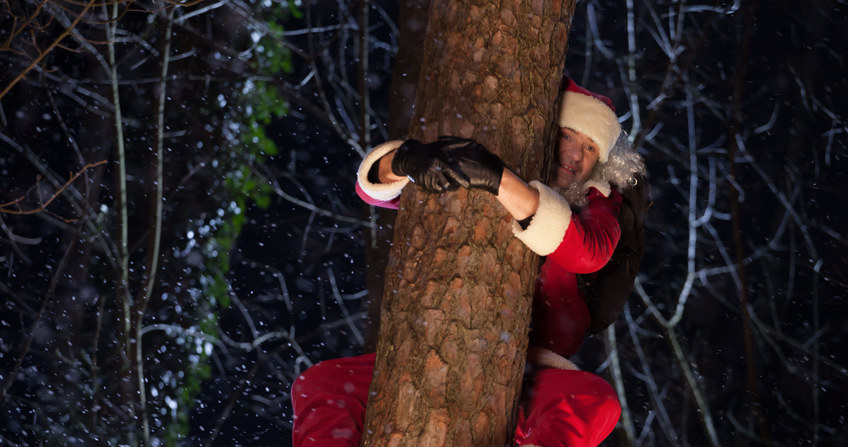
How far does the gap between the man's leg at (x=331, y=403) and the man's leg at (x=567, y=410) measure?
32cm

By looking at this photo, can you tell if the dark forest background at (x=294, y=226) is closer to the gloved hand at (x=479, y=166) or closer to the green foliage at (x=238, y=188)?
the green foliage at (x=238, y=188)

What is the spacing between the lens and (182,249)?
153 inches

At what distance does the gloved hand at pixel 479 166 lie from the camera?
121 centimetres

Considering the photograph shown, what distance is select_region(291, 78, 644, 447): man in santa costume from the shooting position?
48.7 inches

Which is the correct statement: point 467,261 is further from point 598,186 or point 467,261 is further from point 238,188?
point 238,188

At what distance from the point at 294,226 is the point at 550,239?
9.39ft

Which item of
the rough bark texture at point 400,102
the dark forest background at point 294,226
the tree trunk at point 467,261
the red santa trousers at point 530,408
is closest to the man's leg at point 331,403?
the red santa trousers at point 530,408

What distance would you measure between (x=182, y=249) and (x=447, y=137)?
2.94m

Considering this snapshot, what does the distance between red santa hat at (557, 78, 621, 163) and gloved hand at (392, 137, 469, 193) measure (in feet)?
1.57

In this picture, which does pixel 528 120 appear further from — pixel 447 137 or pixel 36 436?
pixel 36 436

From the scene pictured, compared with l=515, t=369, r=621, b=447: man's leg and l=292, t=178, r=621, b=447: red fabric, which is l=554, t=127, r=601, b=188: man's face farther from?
l=515, t=369, r=621, b=447: man's leg

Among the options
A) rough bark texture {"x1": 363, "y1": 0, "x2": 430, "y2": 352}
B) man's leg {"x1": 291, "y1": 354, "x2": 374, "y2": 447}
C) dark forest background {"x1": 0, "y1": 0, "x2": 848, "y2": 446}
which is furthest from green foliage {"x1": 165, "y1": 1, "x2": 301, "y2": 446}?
man's leg {"x1": 291, "y1": 354, "x2": 374, "y2": 447}

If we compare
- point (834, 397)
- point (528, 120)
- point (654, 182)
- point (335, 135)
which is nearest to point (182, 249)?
point (335, 135)

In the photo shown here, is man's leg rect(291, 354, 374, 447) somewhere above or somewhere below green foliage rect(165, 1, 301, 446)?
above
